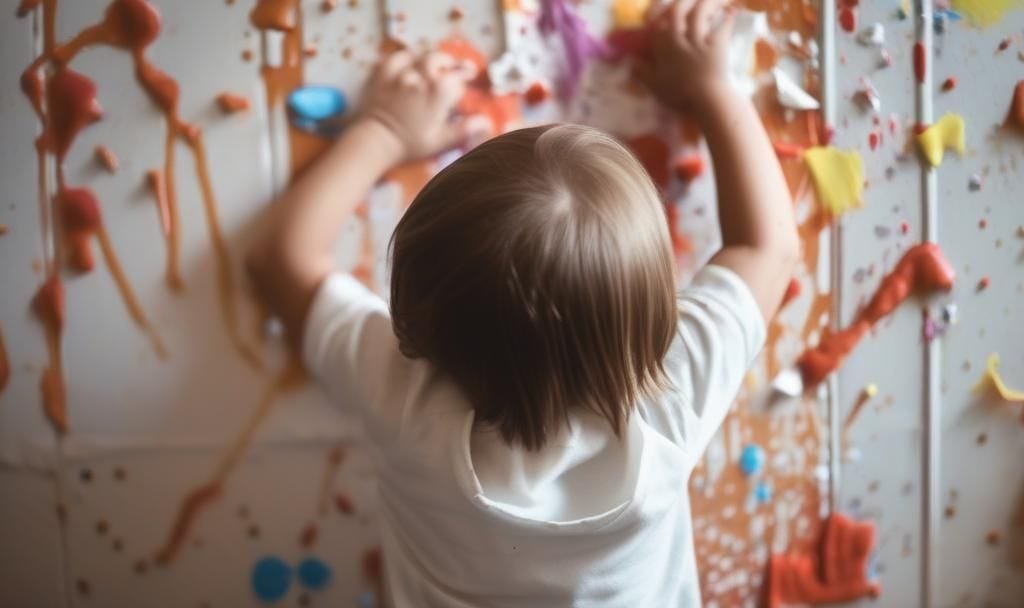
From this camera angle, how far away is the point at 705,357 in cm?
60

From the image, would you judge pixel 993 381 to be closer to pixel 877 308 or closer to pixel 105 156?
pixel 877 308

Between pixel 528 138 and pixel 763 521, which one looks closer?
pixel 528 138

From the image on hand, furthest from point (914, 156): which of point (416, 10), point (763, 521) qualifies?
point (416, 10)

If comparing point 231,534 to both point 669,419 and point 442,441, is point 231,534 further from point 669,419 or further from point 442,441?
point 669,419

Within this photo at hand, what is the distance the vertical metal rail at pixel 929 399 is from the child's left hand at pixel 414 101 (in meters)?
0.42

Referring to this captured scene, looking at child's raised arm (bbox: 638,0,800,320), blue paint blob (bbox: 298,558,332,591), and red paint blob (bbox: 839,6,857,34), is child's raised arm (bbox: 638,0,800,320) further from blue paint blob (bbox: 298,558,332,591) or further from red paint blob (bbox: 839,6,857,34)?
blue paint blob (bbox: 298,558,332,591)

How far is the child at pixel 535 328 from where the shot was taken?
18.5 inches

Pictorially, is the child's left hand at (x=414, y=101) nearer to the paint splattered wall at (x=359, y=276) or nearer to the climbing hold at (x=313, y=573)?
the paint splattered wall at (x=359, y=276)

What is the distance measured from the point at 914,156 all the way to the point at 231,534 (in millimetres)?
707

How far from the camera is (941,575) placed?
0.79 m

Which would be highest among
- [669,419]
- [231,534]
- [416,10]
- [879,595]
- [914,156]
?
[416,10]

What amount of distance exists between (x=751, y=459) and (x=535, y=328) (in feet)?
1.21

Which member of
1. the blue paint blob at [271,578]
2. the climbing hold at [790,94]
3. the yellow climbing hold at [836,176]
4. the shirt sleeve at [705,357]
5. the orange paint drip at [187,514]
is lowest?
the blue paint blob at [271,578]

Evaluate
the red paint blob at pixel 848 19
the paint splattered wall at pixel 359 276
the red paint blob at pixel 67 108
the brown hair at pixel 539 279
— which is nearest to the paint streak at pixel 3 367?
the paint splattered wall at pixel 359 276
